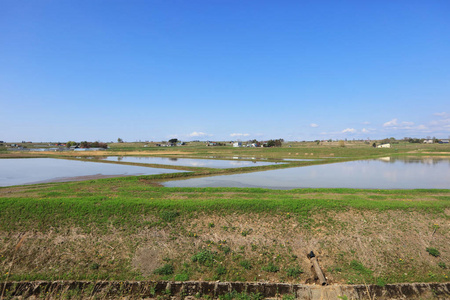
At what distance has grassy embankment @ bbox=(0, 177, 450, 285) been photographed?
14.4m

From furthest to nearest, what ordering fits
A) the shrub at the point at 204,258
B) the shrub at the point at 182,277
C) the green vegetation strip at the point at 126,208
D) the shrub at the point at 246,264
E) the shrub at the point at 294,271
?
the green vegetation strip at the point at 126,208 < the shrub at the point at 204,258 < the shrub at the point at 246,264 < the shrub at the point at 294,271 < the shrub at the point at 182,277

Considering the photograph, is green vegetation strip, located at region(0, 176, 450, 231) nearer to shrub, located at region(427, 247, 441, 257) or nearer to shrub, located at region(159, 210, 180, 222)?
shrub, located at region(159, 210, 180, 222)

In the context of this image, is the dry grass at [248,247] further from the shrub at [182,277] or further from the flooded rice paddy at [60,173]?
the flooded rice paddy at [60,173]

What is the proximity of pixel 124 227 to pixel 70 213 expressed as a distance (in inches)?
196

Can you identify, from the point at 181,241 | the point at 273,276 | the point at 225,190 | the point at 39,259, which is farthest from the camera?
the point at 225,190

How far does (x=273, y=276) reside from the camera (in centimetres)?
1416

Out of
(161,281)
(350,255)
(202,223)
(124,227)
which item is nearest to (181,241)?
(202,223)

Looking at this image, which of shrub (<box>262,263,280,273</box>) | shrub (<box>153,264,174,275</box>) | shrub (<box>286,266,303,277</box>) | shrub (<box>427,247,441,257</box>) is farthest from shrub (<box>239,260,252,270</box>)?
shrub (<box>427,247,441,257</box>)

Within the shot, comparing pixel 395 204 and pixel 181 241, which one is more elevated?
pixel 395 204

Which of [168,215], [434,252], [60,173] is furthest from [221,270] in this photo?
[60,173]

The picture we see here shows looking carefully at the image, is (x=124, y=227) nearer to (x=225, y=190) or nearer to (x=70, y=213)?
(x=70, y=213)

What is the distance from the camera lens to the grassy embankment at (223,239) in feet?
47.3

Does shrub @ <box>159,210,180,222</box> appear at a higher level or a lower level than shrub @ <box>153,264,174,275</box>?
higher

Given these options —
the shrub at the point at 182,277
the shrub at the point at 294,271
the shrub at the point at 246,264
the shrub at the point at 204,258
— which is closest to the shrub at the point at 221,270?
the shrub at the point at 204,258
